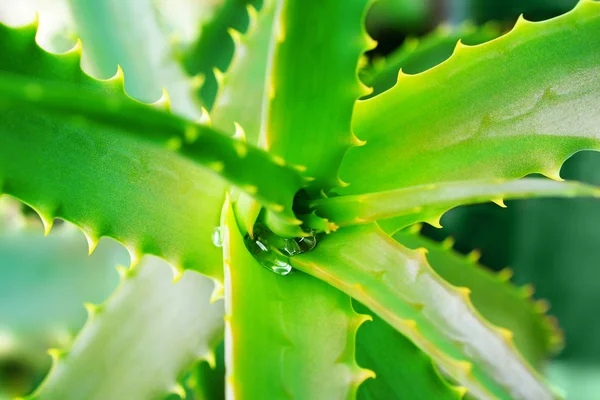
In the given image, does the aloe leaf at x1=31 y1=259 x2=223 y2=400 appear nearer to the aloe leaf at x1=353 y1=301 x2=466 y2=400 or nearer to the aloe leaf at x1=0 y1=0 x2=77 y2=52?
the aloe leaf at x1=353 y1=301 x2=466 y2=400

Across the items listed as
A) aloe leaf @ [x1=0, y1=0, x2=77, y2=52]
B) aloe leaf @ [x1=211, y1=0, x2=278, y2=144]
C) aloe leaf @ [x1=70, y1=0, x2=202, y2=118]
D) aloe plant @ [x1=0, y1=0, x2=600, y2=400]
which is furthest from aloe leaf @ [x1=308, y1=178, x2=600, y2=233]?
aloe leaf @ [x1=0, y1=0, x2=77, y2=52]

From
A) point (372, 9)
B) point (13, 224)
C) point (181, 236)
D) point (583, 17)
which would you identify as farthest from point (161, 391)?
point (372, 9)

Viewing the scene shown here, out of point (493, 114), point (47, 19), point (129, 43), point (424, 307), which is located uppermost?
point (47, 19)

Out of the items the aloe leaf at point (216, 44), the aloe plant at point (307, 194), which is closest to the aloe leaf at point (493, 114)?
the aloe plant at point (307, 194)

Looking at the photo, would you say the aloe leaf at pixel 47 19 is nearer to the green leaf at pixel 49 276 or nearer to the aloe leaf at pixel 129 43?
the aloe leaf at pixel 129 43

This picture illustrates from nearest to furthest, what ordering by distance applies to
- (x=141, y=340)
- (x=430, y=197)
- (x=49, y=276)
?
1. (x=430, y=197)
2. (x=141, y=340)
3. (x=49, y=276)

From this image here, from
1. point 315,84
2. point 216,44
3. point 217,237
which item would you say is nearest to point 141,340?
point 217,237

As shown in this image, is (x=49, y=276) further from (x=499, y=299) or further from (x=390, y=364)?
(x=499, y=299)

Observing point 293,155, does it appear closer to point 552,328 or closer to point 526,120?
point 526,120
